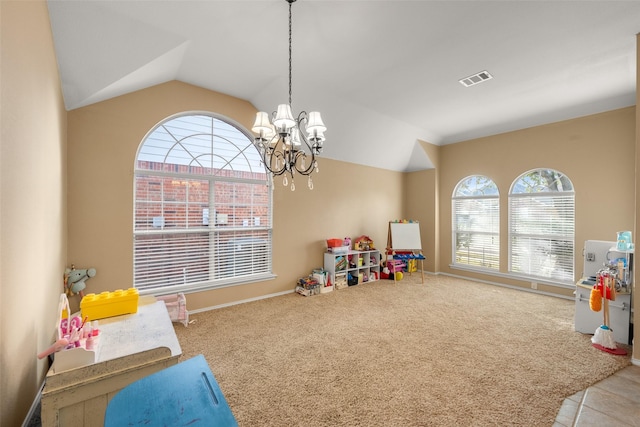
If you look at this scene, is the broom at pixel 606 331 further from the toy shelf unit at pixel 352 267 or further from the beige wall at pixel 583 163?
the toy shelf unit at pixel 352 267

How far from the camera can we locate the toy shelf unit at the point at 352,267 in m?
4.61

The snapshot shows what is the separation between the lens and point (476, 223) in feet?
17.4

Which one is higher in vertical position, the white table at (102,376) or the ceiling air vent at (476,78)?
the ceiling air vent at (476,78)

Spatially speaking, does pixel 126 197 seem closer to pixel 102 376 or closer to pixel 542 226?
pixel 102 376

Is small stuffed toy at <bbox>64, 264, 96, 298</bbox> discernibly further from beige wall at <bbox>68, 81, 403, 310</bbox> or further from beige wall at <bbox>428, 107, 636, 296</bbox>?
beige wall at <bbox>428, 107, 636, 296</bbox>

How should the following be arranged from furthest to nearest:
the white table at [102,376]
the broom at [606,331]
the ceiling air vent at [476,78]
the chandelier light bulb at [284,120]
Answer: the ceiling air vent at [476,78]
the broom at [606,331]
the chandelier light bulb at [284,120]
the white table at [102,376]

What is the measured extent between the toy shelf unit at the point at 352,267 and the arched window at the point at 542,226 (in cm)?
245

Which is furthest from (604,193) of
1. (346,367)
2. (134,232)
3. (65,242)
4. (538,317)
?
(65,242)

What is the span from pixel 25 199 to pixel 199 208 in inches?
85.1

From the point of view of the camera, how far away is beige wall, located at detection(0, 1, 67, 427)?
1.08m

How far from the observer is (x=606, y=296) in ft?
8.67

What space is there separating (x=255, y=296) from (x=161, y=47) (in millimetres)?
3188

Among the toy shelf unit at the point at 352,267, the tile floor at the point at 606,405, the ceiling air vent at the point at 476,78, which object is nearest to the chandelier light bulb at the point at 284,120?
the ceiling air vent at the point at 476,78

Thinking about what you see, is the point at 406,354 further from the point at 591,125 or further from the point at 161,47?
the point at 591,125
